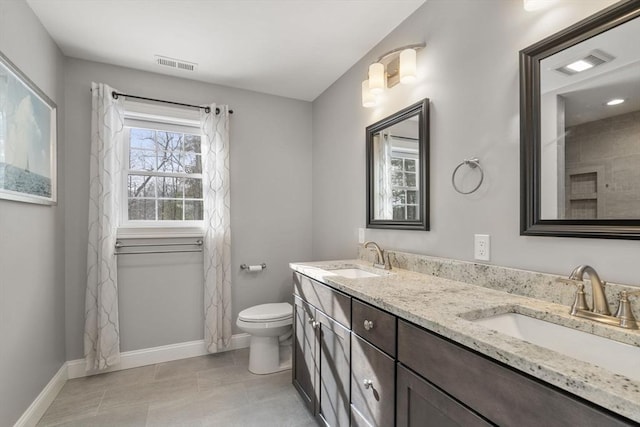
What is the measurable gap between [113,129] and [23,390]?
182 centimetres

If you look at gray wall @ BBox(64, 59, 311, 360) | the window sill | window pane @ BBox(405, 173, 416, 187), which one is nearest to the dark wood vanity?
window pane @ BBox(405, 173, 416, 187)

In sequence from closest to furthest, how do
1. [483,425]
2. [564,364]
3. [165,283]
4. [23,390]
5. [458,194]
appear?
[564,364] → [483,425] → [458,194] → [23,390] → [165,283]

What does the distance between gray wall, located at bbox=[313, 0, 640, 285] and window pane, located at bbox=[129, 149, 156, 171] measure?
194cm

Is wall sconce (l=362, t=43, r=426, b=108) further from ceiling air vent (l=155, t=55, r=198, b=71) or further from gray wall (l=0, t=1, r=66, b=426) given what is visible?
gray wall (l=0, t=1, r=66, b=426)

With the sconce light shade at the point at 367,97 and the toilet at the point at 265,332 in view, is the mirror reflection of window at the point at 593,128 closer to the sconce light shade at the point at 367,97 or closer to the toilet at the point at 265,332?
the sconce light shade at the point at 367,97

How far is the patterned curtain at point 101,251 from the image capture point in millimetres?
2355

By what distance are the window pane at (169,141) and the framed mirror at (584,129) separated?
2.62m

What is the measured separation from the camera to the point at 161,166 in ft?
8.95

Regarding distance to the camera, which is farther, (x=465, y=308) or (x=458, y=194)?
(x=458, y=194)

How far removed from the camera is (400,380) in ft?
3.59

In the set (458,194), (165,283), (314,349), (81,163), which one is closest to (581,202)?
(458,194)

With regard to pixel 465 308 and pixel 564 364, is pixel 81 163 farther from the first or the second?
pixel 564 364

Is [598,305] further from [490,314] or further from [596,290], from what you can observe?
[490,314]

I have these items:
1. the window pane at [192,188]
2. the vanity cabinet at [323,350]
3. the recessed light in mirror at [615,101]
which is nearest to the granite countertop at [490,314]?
the vanity cabinet at [323,350]
